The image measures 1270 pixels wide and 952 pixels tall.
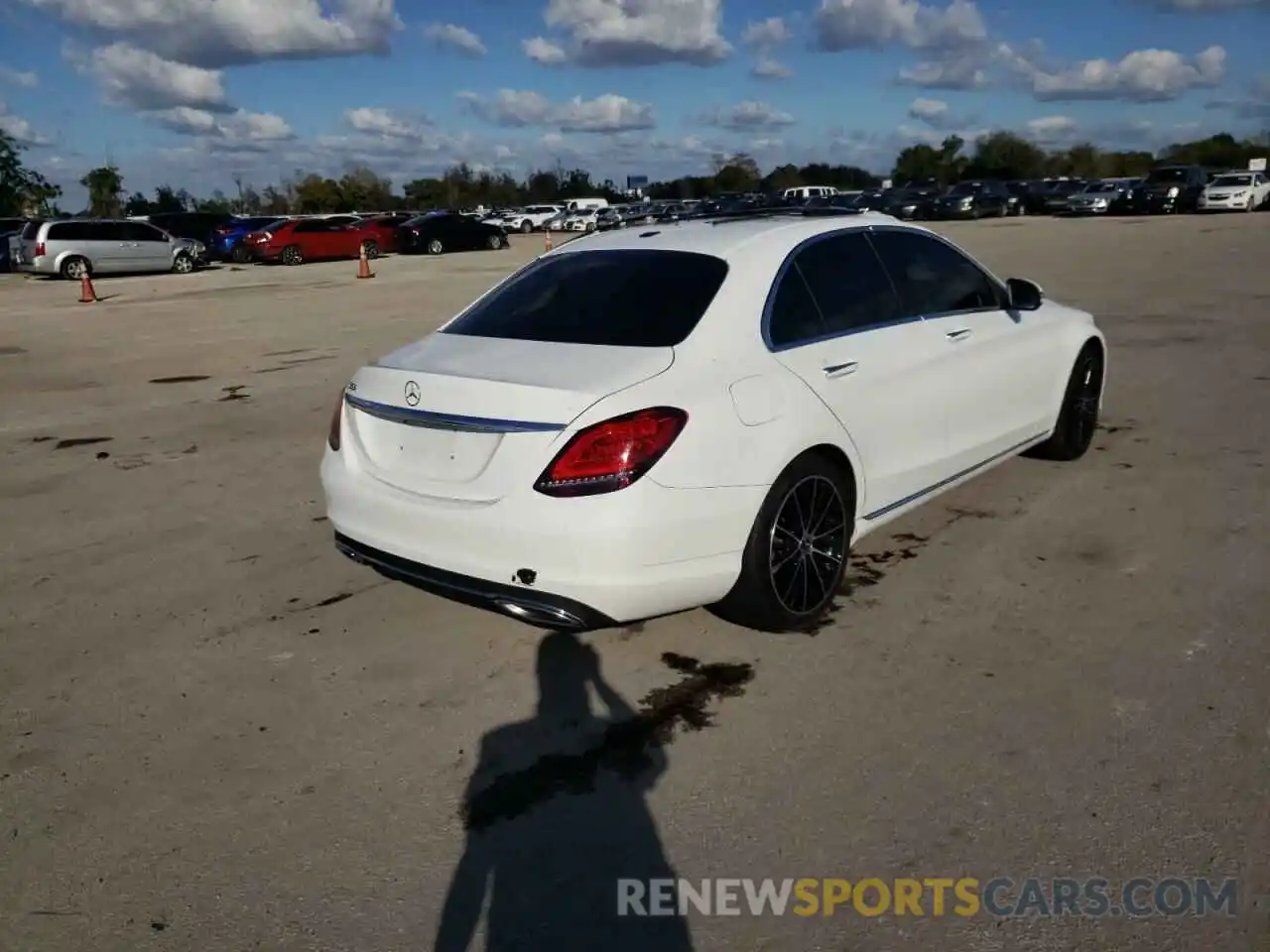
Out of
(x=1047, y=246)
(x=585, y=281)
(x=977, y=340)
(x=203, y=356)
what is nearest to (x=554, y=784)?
(x=585, y=281)

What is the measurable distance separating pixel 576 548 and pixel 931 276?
280 cm

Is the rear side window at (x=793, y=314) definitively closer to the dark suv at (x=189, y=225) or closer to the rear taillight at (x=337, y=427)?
the rear taillight at (x=337, y=427)

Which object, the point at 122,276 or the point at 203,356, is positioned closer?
the point at 203,356

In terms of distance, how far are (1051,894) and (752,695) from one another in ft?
4.33

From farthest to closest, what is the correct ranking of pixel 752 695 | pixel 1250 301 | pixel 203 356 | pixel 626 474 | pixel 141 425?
pixel 1250 301, pixel 203 356, pixel 141 425, pixel 752 695, pixel 626 474

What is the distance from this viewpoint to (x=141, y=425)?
8.94 meters

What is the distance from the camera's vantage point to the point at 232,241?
116 feet

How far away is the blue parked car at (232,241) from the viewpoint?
114 ft

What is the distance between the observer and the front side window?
520cm

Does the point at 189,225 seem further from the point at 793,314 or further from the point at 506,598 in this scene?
the point at 506,598

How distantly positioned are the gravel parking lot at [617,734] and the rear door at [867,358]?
1.87 ft

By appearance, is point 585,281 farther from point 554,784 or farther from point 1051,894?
point 1051,894

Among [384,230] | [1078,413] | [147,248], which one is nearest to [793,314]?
[1078,413]

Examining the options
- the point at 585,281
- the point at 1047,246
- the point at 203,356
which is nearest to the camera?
the point at 585,281
